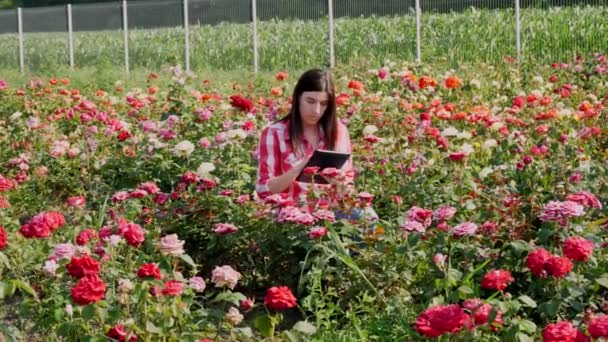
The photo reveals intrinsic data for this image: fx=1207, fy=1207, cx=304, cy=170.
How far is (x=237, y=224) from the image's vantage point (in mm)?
4445

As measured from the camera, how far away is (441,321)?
2383mm

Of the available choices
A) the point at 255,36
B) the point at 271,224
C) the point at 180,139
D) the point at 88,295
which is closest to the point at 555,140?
the point at 271,224

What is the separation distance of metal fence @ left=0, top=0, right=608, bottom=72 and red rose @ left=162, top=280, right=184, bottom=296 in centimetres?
1088

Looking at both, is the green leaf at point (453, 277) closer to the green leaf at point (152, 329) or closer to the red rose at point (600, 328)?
the green leaf at point (152, 329)

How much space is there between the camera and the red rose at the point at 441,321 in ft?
7.79

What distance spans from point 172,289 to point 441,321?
0.89 meters

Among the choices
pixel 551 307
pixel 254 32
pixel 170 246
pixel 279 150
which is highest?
pixel 254 32

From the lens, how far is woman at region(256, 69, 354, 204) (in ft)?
15.6

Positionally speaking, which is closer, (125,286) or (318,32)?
(125,286)

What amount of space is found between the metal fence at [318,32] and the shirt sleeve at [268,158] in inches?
357

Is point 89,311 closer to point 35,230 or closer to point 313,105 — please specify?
point 35,230

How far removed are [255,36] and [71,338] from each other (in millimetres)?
15393

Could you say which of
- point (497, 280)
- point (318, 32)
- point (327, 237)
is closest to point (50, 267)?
point (327, 237)

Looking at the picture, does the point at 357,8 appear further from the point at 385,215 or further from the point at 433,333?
the point at 433,333
